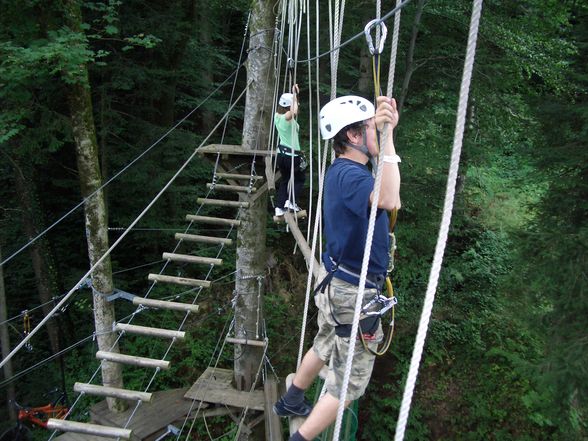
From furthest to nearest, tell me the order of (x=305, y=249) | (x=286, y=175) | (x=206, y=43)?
1. (x=206, y=43)
2. (x=286, y=175)
3. (x=305, y=249)

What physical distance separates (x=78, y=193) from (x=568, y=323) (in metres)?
7.14

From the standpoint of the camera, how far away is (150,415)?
5.29 metres

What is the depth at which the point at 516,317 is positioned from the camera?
13.6ft

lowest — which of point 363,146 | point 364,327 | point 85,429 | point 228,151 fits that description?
point 85,429

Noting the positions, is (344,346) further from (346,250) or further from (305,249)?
(305,249)

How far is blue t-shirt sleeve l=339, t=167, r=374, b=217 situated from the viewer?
1.51 meters

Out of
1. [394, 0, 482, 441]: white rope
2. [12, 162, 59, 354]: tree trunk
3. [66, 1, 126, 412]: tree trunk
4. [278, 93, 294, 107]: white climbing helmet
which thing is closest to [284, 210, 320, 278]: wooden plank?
[278, 93, 294, 107]: white climbing helmet

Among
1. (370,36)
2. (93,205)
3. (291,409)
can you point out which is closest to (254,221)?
(93,205)

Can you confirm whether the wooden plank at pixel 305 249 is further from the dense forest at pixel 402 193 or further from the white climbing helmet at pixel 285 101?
the dense forest at pixel 402 193

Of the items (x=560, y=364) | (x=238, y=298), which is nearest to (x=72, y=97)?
(x=238, y=298)

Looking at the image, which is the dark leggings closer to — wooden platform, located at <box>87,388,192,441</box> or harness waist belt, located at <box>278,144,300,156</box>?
harness waist belt, located at <box>278,144,300,156</box>

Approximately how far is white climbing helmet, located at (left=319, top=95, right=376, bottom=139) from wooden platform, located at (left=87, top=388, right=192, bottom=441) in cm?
462

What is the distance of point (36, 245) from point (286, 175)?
4.31 meters

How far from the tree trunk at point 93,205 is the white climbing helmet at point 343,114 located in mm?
3567
